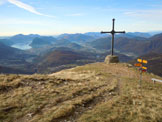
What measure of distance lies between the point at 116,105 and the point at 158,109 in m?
2.73

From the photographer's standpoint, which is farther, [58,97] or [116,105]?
[58,97]

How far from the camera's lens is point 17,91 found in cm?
1032

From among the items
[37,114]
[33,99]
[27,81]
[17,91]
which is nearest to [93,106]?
[37,114]

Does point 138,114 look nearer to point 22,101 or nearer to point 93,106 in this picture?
point 93,106

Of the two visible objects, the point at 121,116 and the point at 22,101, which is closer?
the point at 121,116

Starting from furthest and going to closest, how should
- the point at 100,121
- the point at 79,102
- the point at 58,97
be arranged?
the point at 58,97, the point at 79,102, the point at 100,121

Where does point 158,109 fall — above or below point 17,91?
below

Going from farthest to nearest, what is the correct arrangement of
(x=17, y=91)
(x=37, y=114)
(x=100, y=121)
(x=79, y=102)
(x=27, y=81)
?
(x=27, y=81), (x=17, y=91), (x=79, y=102), (x=37, y=114), (x=100, y=121)

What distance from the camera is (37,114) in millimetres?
7285

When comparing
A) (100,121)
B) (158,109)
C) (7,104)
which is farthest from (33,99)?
(158,109)

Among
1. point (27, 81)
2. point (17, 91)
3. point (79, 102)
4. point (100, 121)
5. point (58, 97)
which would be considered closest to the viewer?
point (100, 121)

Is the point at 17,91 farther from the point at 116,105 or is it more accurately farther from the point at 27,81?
the point at 116,105

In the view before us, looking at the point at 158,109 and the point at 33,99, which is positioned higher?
the point at 33,99

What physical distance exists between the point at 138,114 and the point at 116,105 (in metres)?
1.48
